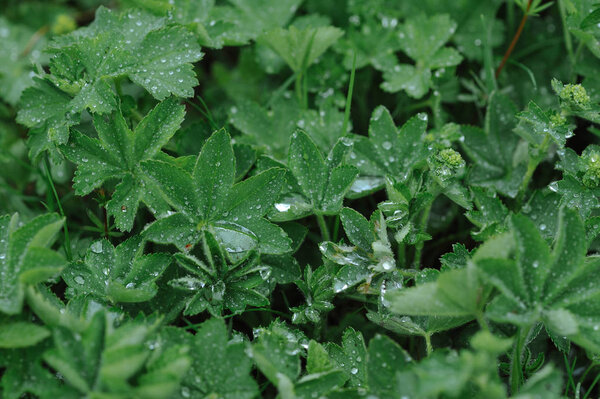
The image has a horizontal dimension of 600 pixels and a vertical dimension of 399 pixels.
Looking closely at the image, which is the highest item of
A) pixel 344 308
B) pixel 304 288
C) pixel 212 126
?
pixel 212 126

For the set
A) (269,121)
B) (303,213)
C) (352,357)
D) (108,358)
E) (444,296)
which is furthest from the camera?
(269,121)

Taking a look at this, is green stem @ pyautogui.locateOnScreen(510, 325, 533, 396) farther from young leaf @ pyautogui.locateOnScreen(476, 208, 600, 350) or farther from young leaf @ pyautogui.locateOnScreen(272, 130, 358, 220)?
young leaf @ pyautogui.locateOnScreen(272, 130, 358, 220)

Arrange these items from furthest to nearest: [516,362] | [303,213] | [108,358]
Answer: [303,213]
[516,362]
[108,358]

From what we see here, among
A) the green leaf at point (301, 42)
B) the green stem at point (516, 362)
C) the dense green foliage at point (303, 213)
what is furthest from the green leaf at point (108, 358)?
the green leaf at point (301, 42)

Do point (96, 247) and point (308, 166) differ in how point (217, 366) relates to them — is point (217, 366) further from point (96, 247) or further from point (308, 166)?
point (308, 166)

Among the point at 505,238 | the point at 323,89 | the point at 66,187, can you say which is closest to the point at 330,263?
the point at 505,238

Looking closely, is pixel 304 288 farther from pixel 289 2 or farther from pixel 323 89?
pixel 289 2

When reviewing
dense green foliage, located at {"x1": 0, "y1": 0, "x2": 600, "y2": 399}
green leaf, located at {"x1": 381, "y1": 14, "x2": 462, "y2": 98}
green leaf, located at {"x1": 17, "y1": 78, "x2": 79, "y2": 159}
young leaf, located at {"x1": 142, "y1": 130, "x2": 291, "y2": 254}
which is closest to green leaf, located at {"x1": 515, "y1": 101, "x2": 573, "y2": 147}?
dense green foliage, located at {"x1": 0, "y1": 0, "x2": 600, "y2": 399}

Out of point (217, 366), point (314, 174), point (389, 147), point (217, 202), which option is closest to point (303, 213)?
point (314, 174)
